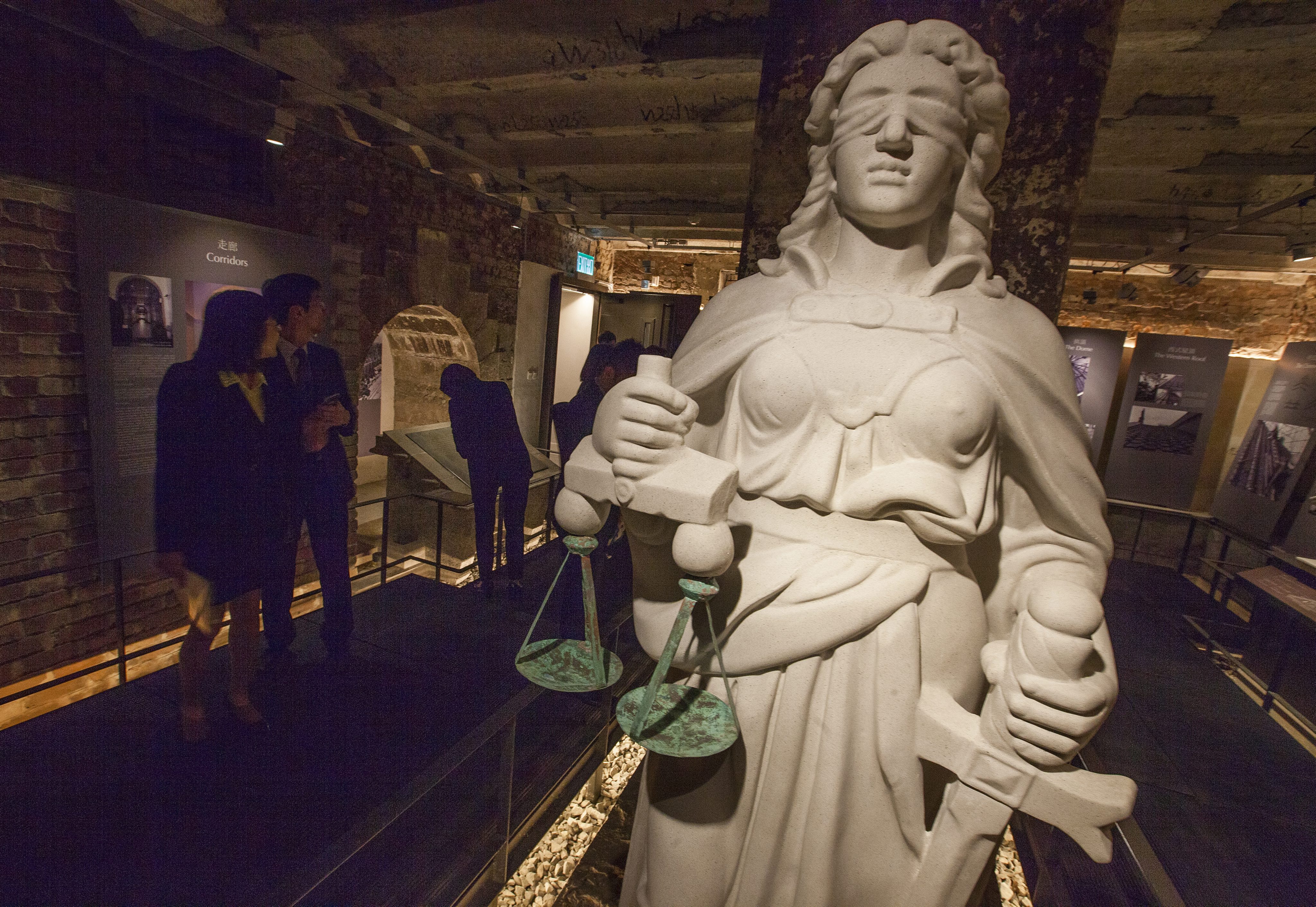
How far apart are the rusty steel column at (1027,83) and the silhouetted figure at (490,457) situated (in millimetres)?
2025

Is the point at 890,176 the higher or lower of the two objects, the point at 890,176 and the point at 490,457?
the higher

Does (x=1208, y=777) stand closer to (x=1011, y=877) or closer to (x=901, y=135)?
(x=1011, y=877)

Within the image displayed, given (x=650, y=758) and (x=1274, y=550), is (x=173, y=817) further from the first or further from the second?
(x=1274, y=550)

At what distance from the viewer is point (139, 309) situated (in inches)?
93.9

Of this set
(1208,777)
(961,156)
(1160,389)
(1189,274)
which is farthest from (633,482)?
(1160,389)

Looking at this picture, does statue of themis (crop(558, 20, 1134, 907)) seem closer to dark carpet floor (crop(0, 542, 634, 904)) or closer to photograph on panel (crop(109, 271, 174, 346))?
dark carpet floor (crop(0, 542, 634, 904))

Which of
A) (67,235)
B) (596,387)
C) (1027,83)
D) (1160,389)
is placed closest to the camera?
(1027,83)

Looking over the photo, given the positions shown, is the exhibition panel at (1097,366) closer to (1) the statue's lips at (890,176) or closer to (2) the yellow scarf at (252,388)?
(1) the statue's lips at (890,176)

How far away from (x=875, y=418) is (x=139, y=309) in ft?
9.20

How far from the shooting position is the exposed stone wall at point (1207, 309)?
6926 mm

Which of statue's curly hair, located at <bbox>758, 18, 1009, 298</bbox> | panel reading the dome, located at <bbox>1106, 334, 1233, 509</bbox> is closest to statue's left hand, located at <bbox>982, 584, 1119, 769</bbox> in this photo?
statue's curly hair, located at <bbox>758, 18, 1009, 298</bbox>

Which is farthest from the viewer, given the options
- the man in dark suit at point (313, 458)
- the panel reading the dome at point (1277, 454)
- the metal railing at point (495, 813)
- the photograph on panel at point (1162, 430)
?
the photograph on panel at point (1162, 430)

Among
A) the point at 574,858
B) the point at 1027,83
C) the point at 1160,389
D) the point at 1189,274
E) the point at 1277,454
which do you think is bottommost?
the point at 574,858

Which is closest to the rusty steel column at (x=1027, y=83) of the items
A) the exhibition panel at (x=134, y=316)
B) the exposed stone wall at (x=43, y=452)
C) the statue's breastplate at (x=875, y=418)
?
the statue's breastplate at (x=875, y=418)
